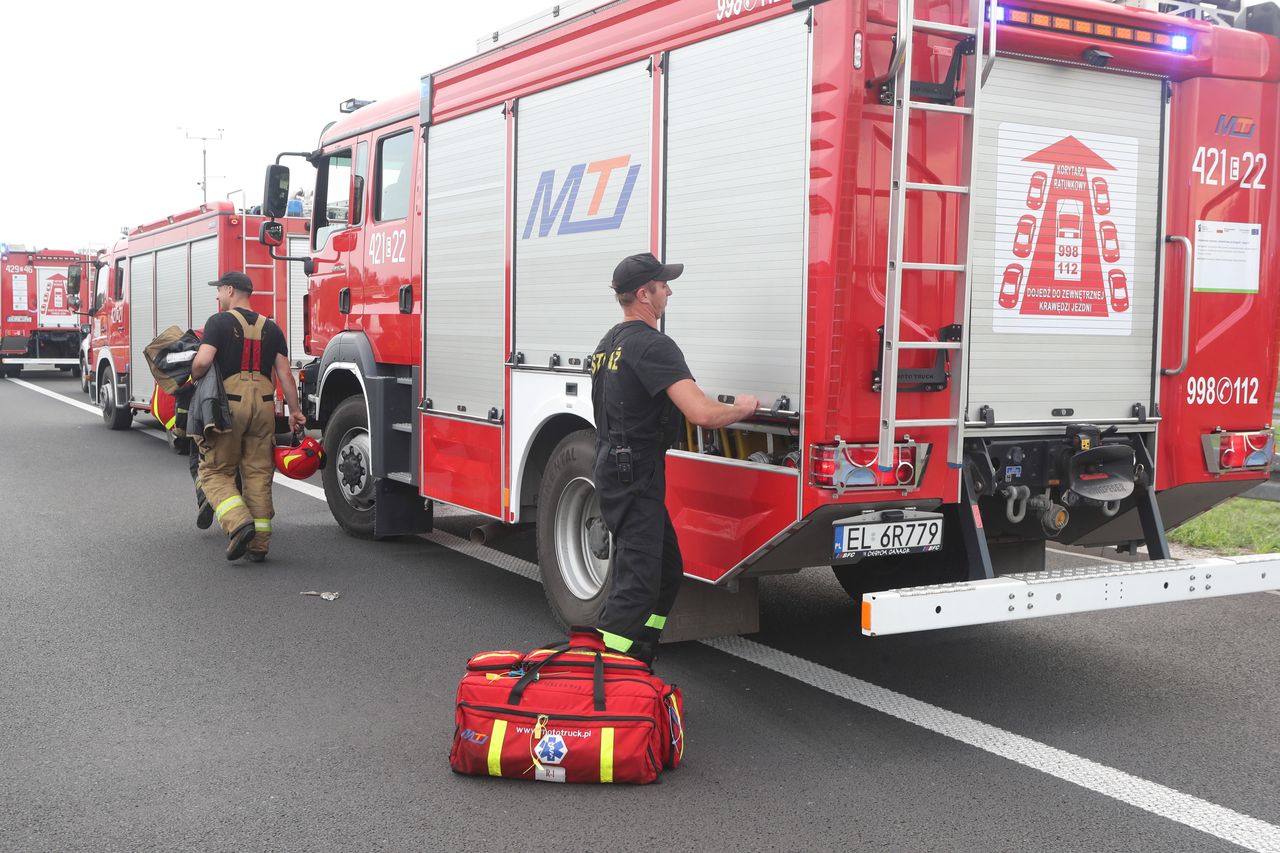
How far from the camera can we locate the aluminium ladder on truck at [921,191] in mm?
4562

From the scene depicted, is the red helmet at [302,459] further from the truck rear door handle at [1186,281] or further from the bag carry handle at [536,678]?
the truck rear door handle at [1186,281]

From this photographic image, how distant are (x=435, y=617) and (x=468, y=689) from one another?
7.82 ft

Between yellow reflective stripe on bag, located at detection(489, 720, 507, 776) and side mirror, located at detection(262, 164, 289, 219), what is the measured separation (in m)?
5.57

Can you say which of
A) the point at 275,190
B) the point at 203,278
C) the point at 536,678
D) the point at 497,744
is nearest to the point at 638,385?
the point at 536,678

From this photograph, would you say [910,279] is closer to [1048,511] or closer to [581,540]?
[1048,511]

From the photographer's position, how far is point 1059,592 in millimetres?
4547

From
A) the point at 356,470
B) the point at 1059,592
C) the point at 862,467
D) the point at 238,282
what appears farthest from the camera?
the point at 356,470

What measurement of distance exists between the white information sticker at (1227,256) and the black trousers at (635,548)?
8.44ft

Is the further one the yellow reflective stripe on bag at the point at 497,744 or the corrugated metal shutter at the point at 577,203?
the corrugated metal shutter at the point at 577,203

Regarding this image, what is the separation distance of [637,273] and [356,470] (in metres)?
4.46

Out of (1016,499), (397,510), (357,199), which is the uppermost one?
(357,199)

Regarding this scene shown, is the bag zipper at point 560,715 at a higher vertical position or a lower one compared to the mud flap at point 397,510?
lower

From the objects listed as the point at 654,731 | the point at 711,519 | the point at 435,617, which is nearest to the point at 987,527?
the point at 711,519

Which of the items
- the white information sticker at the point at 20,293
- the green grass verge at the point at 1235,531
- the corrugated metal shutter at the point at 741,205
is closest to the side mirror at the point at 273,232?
the corrugated metal shutter at the point at 741,205
